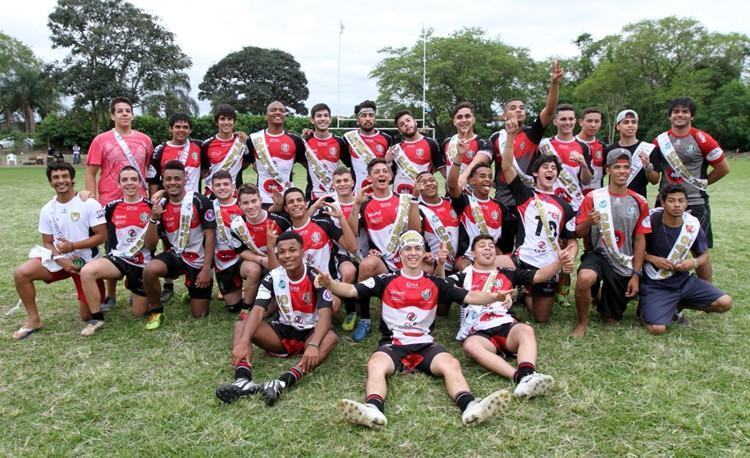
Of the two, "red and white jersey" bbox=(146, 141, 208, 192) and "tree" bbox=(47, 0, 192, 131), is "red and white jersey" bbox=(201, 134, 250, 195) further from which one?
"tree" bbox=(47, 0, 192, 131)

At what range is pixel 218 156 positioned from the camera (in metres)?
6.66

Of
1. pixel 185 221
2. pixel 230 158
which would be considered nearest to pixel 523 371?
pixel 185 221

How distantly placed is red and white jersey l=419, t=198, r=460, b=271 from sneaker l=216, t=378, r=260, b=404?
2.56 metres

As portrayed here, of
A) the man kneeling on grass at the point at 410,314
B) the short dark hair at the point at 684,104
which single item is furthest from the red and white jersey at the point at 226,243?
the short dark hair at the point at 684,104

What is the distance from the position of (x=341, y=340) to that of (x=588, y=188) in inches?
140

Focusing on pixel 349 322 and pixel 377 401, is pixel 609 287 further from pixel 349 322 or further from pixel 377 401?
pixel 377 401

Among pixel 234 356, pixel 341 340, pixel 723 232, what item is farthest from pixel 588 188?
pixel 723 232

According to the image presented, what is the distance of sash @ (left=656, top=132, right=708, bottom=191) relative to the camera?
594 centimetres

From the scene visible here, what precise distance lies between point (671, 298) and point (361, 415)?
3603 millimetres

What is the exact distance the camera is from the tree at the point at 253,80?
6191 centimetres

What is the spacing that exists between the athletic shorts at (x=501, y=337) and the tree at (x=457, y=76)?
→ 45594mm

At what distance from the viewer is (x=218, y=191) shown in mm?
5879

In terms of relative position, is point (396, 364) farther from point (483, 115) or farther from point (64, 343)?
point (483, 115)

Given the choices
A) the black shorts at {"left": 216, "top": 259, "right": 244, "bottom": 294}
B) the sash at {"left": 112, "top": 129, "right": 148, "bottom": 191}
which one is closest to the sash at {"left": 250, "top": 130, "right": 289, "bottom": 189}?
the black shorts at {"left": 216, "top": 259, "right": 244, "bottom": 294}
